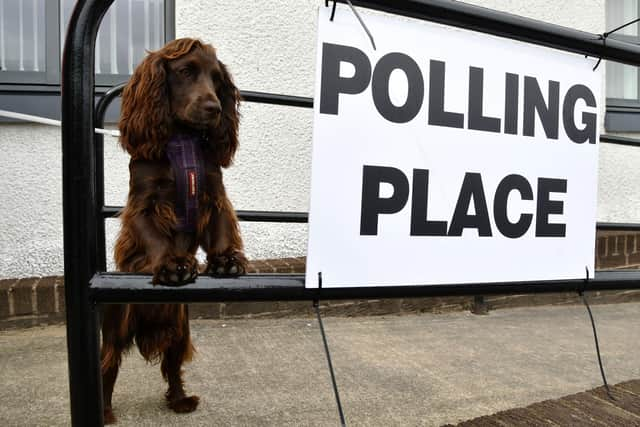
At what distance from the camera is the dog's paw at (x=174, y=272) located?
1.00m

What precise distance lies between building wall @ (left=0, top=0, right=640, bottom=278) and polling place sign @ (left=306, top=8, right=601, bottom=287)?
7.84 feet

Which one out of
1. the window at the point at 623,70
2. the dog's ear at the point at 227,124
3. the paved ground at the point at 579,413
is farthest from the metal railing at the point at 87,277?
the window at the point at 623,70

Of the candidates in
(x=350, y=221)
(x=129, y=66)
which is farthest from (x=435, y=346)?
(x=129, y=66)

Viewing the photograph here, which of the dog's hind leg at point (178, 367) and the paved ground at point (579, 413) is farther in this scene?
the paved ground at point (579, 413)

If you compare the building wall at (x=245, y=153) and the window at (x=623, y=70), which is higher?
the window at (x=623, y=70)

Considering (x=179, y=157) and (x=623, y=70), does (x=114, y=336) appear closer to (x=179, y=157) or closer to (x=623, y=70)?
(x=179, y=157)

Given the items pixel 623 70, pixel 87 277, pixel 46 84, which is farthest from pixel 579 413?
pixel 623 70

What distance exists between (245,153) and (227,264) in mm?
2361

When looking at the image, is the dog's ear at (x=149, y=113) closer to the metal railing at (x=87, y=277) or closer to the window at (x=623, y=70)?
the metal railing at (x=87, y=277)

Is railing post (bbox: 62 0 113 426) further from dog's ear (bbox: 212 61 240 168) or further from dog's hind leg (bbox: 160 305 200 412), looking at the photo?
dog's hind leg (bbox: 160 305 200 412)

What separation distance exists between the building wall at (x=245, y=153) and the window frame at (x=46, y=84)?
12 cm

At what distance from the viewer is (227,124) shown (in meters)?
1.36

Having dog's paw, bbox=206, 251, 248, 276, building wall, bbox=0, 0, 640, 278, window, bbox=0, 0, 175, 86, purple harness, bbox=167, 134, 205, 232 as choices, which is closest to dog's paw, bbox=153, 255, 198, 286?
dog's paw, bbox=206, 251, 248, 276

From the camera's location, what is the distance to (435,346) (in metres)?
2.73
